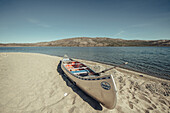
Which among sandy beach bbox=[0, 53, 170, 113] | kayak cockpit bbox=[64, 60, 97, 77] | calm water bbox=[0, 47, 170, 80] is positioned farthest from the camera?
calm water bbox=[0, 47, 170, 80]

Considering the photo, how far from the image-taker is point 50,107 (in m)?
4.17

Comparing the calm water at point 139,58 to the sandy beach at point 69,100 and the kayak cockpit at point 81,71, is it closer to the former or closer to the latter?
the sandy beach at point 69,100

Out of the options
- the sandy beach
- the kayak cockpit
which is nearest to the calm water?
the sandy beach

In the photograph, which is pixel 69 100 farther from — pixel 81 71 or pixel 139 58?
pixel 139 58

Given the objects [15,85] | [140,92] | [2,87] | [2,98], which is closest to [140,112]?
[140,92]

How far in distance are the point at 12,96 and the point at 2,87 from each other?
6.67 ft

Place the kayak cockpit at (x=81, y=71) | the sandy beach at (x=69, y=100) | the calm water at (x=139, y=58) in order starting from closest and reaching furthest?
the sandy beach at (x=69, y=100), the kayak cockpit at (x=81, y=71), the calm water at (x=139, y=58)

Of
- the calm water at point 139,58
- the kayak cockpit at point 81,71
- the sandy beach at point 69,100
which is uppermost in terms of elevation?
the kayak cockpit at point 81,71

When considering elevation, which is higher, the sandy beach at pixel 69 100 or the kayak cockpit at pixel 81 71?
A: the kayak cockpit at pixel 81 71

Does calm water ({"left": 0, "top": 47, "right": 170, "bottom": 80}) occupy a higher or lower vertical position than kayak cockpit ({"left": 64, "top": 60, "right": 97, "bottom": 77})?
lower

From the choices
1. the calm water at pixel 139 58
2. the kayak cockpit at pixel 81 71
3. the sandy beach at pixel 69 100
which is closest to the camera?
the sandy beach at pixel 69 100

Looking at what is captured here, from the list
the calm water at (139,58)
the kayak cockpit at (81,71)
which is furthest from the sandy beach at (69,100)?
the calm water at (139,58)

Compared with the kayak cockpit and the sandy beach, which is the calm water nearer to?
the sandy beach

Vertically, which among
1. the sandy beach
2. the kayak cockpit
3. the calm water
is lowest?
the calm water
